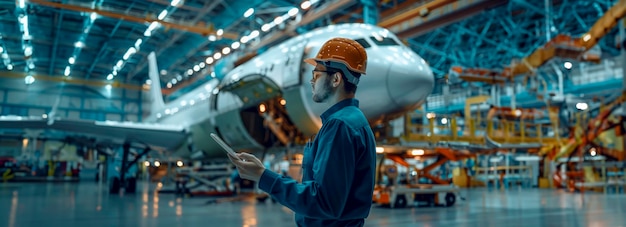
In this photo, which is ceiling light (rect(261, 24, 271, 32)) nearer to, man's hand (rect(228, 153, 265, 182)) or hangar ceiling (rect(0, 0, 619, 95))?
hangar ceiling (rect(0, 0, 619, 95))

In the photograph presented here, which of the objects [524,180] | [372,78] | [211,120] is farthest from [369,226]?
[524,180]

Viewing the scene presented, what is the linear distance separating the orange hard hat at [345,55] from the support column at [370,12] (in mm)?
17946

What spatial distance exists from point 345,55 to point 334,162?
1.70 ft

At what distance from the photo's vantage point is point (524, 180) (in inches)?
966

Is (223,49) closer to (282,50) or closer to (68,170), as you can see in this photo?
(68,170)

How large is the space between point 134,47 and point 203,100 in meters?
7.05

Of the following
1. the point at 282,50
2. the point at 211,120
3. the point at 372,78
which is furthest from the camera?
the point at 211,120

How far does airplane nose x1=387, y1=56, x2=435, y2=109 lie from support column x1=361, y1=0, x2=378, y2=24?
37.4 ft

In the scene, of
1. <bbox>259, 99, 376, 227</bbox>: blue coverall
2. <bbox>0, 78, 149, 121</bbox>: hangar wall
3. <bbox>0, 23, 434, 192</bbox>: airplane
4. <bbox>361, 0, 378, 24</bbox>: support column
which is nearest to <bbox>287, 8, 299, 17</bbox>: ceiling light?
<bbox>361, 0, 378, 24</bbox>: support column

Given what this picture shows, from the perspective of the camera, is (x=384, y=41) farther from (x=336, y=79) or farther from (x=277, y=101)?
(x=336, y=79)

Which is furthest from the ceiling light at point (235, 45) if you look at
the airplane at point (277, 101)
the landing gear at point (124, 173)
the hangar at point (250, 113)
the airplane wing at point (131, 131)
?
the airplane wing at point (131, 131)

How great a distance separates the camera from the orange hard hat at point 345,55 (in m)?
2.18

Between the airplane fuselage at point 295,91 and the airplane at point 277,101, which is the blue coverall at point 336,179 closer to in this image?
the airplane at point 277,101

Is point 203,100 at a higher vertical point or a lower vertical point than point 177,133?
higher
